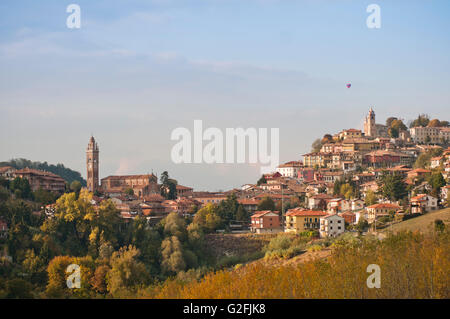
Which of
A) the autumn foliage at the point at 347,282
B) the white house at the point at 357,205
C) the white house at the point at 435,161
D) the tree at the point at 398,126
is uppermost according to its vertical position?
the tree at the point at 398,126

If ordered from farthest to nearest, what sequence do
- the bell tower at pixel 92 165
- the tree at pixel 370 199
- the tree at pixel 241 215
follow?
the bell tower at pixel 92 165 < the tree at pixel 241 215 < the tree at pixel 370 199

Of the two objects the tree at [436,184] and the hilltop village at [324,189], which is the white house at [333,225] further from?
the tree at [436,184]

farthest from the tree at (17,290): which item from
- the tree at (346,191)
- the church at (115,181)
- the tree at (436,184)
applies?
the church at (115,181)

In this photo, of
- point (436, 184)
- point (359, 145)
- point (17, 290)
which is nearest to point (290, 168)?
point (359, 145)

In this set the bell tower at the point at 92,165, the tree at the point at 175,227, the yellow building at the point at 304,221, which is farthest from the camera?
the bell tower at the point at 92,165

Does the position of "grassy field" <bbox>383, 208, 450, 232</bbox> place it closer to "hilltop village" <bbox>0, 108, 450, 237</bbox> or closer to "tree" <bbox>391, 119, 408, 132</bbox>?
"hilltop village" <bbox>0, 108, 450, 237</bbox>

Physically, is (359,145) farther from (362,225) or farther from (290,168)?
Result: (362,225)

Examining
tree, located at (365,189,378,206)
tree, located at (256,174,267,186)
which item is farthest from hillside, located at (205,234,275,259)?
tree, located at (256,174,267,186)

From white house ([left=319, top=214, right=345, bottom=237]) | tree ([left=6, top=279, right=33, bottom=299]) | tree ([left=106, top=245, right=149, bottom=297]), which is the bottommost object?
tree ([left=106, top=245, right=149, bottom=297])
